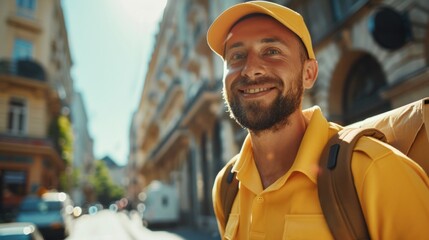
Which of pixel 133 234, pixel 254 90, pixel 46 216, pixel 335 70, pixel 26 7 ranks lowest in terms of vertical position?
pixel 133 234

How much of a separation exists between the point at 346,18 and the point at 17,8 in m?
21.9

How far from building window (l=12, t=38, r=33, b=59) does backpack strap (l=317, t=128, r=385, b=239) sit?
24.8 meters

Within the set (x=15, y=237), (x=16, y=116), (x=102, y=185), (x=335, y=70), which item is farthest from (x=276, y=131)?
(x=102, y=185)

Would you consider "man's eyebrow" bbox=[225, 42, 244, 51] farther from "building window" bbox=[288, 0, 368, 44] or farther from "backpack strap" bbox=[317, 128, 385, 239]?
"building window" bbox=[288, 0, 368, 44]

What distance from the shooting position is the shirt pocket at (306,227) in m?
1.29

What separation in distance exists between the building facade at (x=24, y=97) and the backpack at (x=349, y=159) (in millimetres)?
22075

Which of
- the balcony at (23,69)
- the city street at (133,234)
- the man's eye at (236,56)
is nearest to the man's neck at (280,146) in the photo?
the man's eye at (236,56)

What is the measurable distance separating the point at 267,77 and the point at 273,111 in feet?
0.55

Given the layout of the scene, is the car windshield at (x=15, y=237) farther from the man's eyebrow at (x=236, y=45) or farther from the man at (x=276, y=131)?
the man's eyebrow at (x=236, y=45)

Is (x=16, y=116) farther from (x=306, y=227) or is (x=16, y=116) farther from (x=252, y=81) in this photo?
(x=306, y=227)

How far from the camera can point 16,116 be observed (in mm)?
21844

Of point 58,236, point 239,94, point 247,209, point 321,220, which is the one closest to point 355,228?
point 321,220

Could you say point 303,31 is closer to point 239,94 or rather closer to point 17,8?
point 239,94

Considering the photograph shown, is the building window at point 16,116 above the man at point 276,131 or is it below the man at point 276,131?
above
